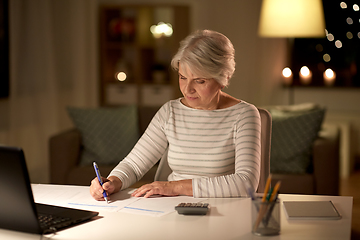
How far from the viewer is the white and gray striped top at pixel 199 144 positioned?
1725mm

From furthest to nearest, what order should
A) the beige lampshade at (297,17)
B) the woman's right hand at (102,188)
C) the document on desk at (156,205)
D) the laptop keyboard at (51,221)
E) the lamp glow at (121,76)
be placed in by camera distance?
the lamp glow at (121,76)
the beige lampshade at (297,17)
the woman's right hand at (102,188)
the document on desk at (156,205)
the laptop keyboard at (51,221)

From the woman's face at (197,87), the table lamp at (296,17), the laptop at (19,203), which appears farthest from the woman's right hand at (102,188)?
the table lamp at (296,17)

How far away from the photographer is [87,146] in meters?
3.47

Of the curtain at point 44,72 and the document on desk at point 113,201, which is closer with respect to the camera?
the document on desk at point 113,201

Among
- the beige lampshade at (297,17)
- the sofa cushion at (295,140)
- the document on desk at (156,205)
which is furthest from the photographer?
the beige lampshade at (297,17)

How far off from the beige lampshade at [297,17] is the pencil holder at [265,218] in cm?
A: 283

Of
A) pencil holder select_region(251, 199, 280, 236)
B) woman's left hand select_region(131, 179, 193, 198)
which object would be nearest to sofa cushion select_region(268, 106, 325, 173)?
woman's left hand select_region(131, 179, 193, 198)

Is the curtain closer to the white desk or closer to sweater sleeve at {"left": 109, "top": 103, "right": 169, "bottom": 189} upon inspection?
sweater sleeve at {"left": 109, "top": 103, "right": 169, "bottom": 189}

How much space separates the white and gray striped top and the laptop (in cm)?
46

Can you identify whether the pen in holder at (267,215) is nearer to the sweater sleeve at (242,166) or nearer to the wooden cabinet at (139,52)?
the sweater sleeve at (242,166)

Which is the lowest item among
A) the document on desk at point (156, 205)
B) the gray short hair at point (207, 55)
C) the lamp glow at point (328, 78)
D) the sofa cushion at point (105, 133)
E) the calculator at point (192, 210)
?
the sofa cushion at point (105, 133)

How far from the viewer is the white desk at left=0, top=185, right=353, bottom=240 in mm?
1169

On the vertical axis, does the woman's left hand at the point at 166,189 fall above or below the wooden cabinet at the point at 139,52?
below

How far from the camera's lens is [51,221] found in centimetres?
127
